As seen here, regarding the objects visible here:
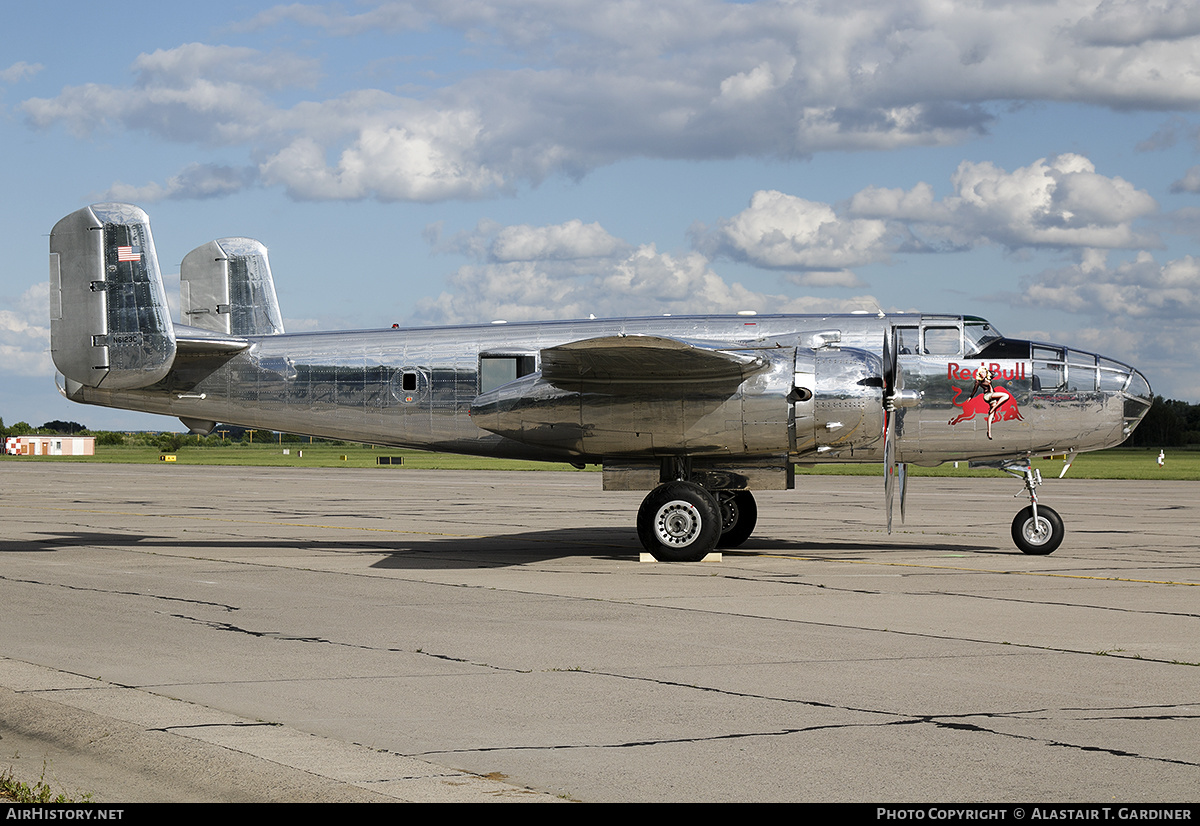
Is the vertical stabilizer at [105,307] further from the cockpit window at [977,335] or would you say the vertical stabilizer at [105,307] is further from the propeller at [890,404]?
the cockpit window at [977,335]

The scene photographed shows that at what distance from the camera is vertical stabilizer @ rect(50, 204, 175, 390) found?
18.9 meters

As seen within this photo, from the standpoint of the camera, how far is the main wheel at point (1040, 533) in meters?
18.0

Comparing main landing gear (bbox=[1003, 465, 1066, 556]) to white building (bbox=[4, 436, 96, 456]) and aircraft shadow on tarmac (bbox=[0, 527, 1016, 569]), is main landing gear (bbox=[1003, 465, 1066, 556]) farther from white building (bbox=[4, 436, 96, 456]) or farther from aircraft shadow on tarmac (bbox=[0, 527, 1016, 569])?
white building (bbox=[4, 436, 96, 456])

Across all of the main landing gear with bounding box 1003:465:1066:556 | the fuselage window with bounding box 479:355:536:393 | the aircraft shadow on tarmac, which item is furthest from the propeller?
the fuselage window with bounding box 479:355:536:393

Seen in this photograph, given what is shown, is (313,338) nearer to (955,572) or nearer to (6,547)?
(6,547)

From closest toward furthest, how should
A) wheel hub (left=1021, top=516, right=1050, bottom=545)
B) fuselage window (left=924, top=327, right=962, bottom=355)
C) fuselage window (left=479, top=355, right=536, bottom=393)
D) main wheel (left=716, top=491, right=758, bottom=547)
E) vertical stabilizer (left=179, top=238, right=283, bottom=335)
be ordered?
fuselage window (left=924, top=327, right=962, bottom=355)
wheel hub (left=1021, top=516, right=1050, bottom=545)
fuselage window (left=479, top=355, right=536, bottom=393)
main wheel (left=716, top=491, right=758, bottom=547)
vertical stabilizer (left=179, top=238, right=283, bottom=335)

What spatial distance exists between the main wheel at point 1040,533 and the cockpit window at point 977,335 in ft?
8.86

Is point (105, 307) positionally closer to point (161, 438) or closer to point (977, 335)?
point (977, 335)

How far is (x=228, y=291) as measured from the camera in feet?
73.5

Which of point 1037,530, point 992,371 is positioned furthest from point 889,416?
point 1037,530

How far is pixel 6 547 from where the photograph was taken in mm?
20484

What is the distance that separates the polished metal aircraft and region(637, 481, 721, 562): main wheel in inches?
1.2

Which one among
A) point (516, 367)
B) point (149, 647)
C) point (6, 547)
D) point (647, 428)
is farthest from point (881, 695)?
point (6, 547)

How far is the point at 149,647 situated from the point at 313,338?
401 inches
